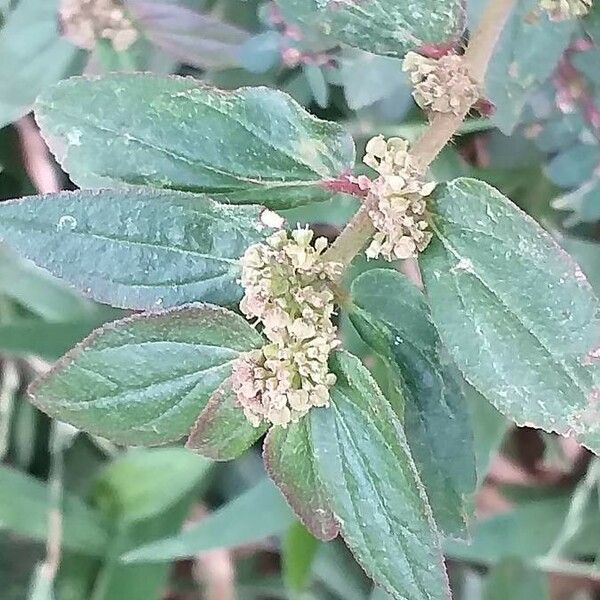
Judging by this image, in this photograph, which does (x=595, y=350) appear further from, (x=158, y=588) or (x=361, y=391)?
(x=158, y=588)

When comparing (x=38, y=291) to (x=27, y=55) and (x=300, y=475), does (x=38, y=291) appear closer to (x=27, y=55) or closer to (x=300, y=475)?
(x=27, y=55)

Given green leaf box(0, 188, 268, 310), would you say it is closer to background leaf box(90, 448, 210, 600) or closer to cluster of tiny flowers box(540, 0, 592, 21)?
cluster of tiny flowers box(540, 0, 592, 21)

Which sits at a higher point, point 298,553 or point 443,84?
point 443,84

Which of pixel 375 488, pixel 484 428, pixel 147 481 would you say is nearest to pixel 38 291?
pixel 147 481

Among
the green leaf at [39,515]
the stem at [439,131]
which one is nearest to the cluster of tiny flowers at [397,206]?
the stem at [439,131]

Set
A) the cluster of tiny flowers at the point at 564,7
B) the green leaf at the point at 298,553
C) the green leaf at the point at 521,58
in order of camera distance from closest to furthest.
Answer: the cluster of tiny flowers at the point at 564,7 < the green leaf at the point at 521,58 < the green leaf at the point at 298,553

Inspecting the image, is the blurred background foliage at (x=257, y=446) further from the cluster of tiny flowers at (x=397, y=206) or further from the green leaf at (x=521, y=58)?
the cluster of tiny flowers at (x=397, y=206)

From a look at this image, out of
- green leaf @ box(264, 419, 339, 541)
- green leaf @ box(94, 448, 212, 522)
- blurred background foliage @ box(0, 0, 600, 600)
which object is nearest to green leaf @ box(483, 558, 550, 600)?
blurred background foliage @ box(0, 0, 600, 600)
